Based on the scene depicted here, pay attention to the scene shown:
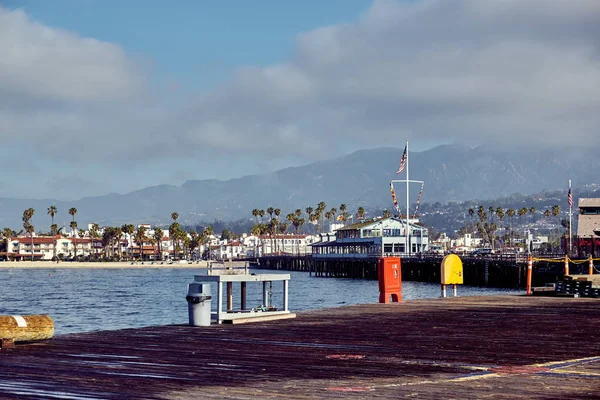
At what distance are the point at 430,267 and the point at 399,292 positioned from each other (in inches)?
4064

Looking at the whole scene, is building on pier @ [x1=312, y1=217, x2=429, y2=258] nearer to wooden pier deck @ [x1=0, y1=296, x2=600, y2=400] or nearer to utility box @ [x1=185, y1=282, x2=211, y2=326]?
utility box @ [x1=185, y1=282, x2=211, y2=326]

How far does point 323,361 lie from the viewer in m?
14.7

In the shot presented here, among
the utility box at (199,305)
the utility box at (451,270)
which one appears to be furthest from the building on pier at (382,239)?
the utility box at (199,305)

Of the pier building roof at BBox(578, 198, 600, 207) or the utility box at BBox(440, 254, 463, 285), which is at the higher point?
the pier building roof at BBox(578, 198, 600, 207)

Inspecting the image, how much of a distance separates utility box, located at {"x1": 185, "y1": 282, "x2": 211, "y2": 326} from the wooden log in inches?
182

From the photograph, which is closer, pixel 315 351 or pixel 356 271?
pixel 315 351

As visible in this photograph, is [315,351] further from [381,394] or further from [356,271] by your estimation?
[356,271]

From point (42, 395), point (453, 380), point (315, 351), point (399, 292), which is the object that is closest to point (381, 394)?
point (453, 380)

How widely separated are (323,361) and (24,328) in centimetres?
583

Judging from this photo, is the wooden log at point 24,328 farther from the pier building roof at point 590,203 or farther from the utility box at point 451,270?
the pier building roof at point 590,203

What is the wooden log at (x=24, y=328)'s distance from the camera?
16.8 metres

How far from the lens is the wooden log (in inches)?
661

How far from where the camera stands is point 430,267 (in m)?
135

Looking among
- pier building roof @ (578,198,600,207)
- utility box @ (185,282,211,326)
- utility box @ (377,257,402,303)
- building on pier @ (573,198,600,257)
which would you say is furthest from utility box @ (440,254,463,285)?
pier building roof @ (578,198,600,207)
